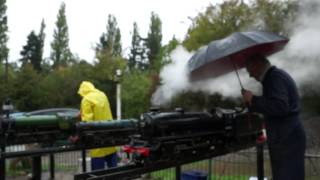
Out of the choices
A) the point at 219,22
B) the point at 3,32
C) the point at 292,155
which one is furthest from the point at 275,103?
the point at 3,32

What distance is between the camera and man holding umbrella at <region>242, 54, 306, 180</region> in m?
4.45

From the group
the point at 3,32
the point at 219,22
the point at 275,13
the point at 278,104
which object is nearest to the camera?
the point at 278,104

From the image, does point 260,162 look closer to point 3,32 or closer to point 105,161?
point 105,161

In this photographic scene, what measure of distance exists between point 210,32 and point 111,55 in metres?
18.1

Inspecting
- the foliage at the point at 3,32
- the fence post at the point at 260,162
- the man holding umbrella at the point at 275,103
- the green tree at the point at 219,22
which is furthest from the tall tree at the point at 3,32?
the man holding umbrella at the point at 275,103

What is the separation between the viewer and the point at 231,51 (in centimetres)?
449

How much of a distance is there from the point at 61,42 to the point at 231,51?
2129 inches

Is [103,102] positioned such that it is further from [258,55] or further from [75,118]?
[258,55]

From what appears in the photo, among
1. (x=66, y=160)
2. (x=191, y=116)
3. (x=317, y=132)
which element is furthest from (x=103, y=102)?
(x=317, y=132)

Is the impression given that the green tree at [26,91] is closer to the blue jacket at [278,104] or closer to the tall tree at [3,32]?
the tall tree at [3,32]

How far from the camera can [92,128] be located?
675 centimetres

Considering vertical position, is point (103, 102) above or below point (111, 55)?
below

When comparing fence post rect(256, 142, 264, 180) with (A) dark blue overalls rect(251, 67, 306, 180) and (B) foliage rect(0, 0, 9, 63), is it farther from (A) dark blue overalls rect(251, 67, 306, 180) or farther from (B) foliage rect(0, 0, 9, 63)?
(B) foliage rect(0, 0, 9, 63)

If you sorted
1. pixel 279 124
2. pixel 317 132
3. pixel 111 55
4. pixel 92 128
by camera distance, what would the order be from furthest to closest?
pixel 111 55 → pixel 317 132 → pixel 92 128 → pixel 279 124
